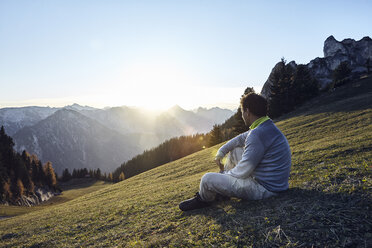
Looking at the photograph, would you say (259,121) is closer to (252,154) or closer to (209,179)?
(252,154)

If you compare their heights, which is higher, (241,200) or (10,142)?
(10,142)

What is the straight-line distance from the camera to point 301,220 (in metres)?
5.09

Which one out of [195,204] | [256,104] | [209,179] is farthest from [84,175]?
[256,104]

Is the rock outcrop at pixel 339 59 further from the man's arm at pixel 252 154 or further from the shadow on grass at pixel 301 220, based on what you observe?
the man's arm at pixel 252 154

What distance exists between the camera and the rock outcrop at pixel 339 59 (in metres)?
96.4

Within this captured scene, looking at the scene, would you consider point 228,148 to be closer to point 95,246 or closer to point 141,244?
point 141,244

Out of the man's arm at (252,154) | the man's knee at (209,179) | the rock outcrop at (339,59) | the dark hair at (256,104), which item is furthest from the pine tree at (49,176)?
the dark hair at (256,104)

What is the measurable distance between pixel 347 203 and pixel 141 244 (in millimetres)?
6201

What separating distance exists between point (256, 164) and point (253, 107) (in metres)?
1.89

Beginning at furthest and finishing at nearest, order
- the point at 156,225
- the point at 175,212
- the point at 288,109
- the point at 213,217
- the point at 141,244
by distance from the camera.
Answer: the point at 288,109 < the point at 175,212 < the point at 156,225 < the point at 213,217 < the point at 141,244

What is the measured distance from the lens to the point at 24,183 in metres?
79.6

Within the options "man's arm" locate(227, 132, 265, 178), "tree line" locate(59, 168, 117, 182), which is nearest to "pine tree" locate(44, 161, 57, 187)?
"tree line" locate(59, 168, 117, 182)

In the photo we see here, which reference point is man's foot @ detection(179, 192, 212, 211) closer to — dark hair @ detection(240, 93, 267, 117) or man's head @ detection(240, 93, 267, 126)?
man's head @ detection(240, 93, 267, 126)

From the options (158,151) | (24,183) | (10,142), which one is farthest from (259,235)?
(158,151)
